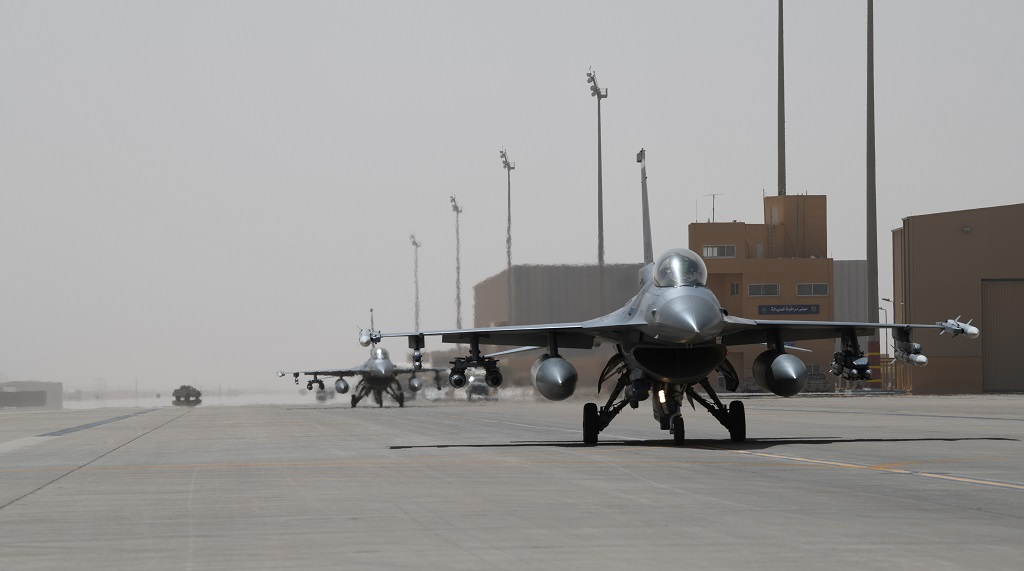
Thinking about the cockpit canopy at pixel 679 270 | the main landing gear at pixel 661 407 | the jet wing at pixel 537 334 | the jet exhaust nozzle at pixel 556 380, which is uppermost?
the cockpit canopy at pixel 679 270

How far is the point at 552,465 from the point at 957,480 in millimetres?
6051

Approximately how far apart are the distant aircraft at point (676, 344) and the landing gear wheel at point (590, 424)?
20 mm

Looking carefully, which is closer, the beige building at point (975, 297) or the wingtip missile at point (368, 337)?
the wingtip missile at point (368, 337)

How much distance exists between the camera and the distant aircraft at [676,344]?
72.0 ft

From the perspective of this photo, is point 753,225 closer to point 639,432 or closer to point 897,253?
point 897,253

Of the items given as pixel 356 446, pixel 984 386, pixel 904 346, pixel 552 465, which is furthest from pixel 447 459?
pixel 984 386

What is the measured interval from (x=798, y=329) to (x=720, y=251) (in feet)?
248

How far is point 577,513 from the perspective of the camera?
11930 mm

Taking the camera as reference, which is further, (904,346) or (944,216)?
(944,216)

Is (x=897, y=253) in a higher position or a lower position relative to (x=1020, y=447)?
higher

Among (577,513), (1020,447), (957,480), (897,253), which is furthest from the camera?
(897,253)

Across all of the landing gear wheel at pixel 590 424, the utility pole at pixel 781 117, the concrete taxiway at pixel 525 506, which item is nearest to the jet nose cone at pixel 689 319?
the concrete taxiway at pixel 525 506

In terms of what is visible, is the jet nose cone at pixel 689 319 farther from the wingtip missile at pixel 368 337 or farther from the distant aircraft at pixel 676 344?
the wingtip missile at pixel 368 337

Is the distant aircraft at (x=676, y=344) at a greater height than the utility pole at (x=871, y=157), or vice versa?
the utility pole at (x=871, y=157)
